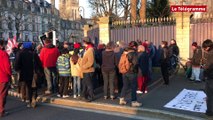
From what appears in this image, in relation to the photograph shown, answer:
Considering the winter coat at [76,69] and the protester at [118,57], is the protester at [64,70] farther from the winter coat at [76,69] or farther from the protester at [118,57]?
the protester at [118,57]

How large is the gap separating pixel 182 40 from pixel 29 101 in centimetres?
1083

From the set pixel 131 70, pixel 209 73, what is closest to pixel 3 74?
pixel 131 70

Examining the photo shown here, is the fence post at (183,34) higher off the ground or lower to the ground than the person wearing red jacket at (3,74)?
higher

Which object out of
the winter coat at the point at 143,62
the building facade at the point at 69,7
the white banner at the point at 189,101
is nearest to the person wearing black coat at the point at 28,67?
the winter coat at the point at 143,62

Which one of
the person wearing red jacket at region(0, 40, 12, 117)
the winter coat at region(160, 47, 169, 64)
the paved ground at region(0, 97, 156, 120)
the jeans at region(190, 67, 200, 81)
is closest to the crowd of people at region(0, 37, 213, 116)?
the person wearing red jacket at region(0, 40, 12, 117)

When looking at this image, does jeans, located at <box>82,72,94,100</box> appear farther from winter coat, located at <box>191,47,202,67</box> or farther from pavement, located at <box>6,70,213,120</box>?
winter coat, located at <box>191,47,202,67</box>

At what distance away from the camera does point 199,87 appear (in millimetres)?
14453

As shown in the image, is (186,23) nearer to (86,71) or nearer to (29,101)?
(86,71)

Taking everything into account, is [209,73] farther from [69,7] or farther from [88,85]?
[69,7]

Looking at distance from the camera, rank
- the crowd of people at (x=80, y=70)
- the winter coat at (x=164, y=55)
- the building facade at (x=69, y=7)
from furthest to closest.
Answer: the building facade at (x=69, y=7) → the winter coat at (x=164, y=55) → the crowd of people at (x=80, y=70)

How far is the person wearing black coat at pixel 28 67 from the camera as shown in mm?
11195

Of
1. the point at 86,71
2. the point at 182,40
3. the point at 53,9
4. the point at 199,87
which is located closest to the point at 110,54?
the point at 86,71

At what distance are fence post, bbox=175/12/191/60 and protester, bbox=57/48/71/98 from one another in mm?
8936

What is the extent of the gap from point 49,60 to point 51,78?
0.77m
